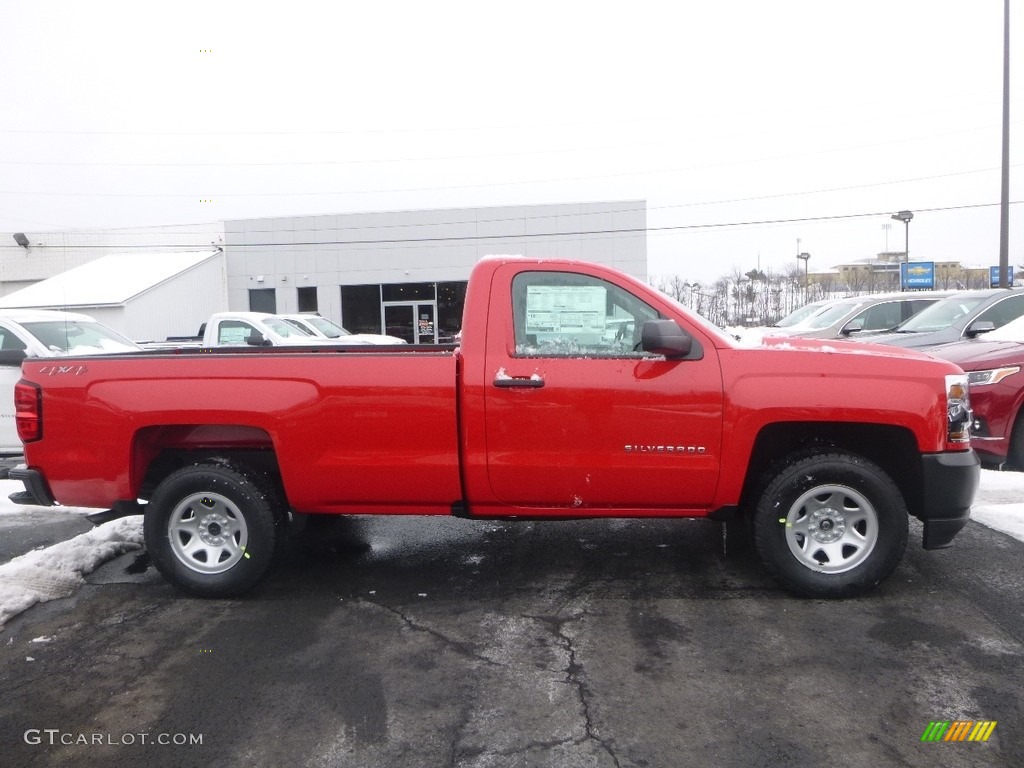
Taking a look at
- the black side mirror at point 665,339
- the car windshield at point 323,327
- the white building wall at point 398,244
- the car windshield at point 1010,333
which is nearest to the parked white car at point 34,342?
the black side mirror at point 665,339

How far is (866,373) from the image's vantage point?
432 centimetres

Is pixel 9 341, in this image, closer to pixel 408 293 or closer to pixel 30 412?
pixel 30 412

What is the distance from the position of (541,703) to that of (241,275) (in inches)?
1271

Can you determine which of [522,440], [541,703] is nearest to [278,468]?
[522,440]

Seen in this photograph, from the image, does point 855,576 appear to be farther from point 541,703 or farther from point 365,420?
point 365,420

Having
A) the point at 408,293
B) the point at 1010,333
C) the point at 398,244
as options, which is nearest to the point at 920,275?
the point at 408,293

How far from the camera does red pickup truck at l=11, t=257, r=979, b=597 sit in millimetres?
4340

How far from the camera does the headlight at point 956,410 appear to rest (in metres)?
4.36

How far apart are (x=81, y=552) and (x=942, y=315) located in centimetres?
1026

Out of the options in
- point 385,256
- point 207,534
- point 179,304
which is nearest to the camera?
point 207,534

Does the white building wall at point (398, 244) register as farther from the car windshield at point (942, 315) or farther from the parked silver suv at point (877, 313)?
the car windshield at point (942, 315)

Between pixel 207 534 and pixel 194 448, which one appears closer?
pixel 207 534

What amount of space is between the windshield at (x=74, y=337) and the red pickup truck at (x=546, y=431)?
502 centimetres

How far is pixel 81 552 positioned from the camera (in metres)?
5.49
